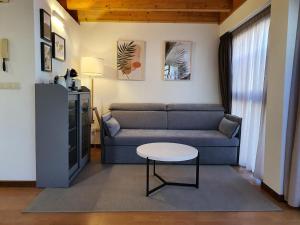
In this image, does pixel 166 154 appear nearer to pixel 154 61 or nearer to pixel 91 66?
pixel 91 66

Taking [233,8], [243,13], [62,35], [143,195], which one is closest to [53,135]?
[143,195]

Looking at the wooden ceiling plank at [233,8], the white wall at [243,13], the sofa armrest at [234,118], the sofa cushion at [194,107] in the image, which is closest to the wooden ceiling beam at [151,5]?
the wooden ceiling plank at [233,8]

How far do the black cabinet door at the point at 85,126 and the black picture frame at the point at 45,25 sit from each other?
908 mm

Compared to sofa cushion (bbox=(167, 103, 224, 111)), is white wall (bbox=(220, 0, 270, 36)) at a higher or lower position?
higher

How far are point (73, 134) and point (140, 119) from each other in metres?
1.58

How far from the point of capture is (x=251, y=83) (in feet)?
12.4

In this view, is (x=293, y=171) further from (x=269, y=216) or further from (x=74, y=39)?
(x=74, y=39)

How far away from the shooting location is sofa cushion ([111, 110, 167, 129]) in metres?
4.62

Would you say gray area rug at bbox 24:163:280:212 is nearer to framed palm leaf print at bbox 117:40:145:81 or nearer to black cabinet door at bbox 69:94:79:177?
black cabinet door at bbox 69:94:79:177

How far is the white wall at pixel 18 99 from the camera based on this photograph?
2.84 meters

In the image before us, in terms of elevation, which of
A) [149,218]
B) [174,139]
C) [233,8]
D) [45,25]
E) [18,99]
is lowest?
[149,218]

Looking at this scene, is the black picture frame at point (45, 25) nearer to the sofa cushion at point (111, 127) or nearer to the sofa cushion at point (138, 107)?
the sofa cushion at point (111, 127)

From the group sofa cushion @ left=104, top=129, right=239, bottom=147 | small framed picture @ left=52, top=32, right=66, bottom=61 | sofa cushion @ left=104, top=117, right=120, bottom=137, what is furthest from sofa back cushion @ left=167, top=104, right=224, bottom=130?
small framed picture @ left=52, top=32, right=66, bottom=61

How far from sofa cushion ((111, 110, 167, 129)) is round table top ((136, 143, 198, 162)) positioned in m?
1.43
